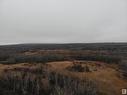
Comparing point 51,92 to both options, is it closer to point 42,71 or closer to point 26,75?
point 26,75

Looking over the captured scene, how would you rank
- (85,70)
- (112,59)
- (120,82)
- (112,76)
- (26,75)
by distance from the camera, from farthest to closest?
(112,59) → (85,70) → (112,76) → (120,82) → (26,75)

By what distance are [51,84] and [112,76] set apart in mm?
12498

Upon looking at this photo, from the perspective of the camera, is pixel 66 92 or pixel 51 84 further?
pixel 51 84

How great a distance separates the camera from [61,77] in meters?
35.6

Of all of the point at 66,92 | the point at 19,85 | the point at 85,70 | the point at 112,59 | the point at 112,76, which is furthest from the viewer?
the point at 112,59

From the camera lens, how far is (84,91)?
Result: 30.2 metres

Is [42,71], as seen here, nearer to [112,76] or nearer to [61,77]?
[61,77]

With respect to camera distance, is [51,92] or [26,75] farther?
[26,75]

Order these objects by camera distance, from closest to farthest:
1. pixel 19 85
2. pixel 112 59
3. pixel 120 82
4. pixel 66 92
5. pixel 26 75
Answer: pixel 66 92, pixel 19 85, pixel 26 75, pixel 120 82, pixel 112 59

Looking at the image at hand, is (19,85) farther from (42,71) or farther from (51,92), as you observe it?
(42,71)

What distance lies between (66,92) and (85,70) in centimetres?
1650

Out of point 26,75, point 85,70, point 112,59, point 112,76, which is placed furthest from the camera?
point 112,59

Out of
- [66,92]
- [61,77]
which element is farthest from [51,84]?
[66,92]

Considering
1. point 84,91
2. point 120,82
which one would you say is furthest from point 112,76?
point 84,91
